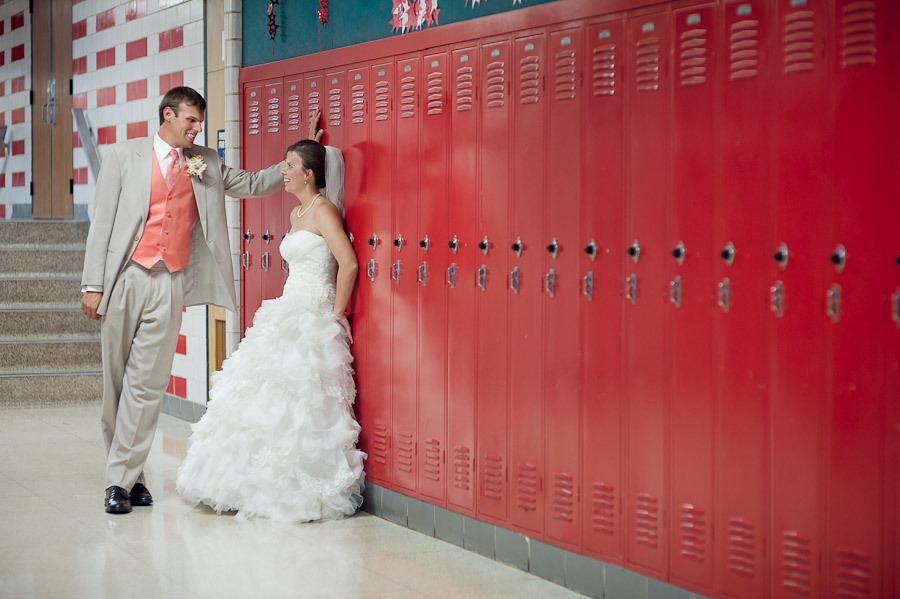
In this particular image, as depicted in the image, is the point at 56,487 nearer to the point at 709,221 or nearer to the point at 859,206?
the point at 709,221

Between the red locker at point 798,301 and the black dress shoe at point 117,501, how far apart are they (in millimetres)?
2794

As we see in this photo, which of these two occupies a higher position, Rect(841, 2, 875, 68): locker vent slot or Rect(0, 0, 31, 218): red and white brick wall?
Rect(0, 0, 31, 218): red and white brick wall

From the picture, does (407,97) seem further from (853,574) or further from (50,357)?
(50,357)

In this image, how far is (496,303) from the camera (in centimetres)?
394

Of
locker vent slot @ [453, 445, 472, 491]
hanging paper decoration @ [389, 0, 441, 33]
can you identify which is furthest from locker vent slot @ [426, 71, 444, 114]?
locker vent slot @ [453, 445, 472, 491]

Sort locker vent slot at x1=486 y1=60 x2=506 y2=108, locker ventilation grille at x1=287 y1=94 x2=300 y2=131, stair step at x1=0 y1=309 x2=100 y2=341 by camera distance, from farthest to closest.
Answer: stair step at x1=0 y1=309 x2=100 y2=341 < locker ventilation grille at x1=287 y1=94 x2=300 y2=131 < locker vent slot at x1=486 y1=60 x2=506 y2=108

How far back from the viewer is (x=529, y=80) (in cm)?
375

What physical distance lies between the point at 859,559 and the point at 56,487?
3.72 m

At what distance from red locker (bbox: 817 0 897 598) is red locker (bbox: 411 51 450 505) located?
1.71 meters

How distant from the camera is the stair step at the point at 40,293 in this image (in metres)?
8.02

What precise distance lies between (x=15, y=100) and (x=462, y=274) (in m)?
7.52

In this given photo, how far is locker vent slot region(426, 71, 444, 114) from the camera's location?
163 inches

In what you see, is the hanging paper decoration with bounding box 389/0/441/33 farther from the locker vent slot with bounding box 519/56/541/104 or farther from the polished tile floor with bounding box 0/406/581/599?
the polished tile floor with bounding box 0/406/581/599

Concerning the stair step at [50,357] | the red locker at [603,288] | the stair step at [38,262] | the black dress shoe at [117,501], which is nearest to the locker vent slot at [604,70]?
the red locker at [603,288]
